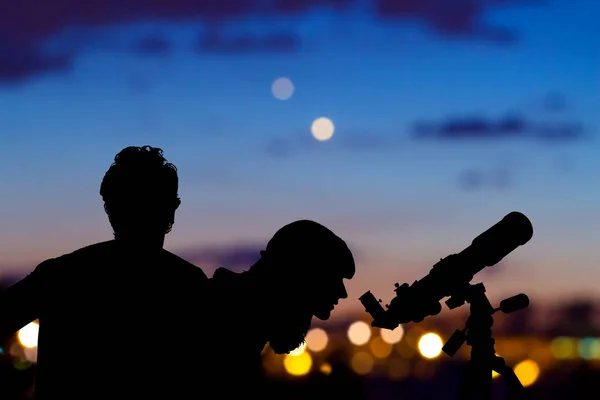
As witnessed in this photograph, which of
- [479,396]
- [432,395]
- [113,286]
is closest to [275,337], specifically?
[113,286]

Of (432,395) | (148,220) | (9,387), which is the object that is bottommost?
(148,220)

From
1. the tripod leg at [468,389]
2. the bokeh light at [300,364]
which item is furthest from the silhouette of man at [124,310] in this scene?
the bokeh light at [300,364]

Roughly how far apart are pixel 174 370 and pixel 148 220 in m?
0.67

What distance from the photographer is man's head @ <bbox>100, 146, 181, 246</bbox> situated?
13.3 feet

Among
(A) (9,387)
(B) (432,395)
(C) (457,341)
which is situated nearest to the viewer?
(C) (457,341)

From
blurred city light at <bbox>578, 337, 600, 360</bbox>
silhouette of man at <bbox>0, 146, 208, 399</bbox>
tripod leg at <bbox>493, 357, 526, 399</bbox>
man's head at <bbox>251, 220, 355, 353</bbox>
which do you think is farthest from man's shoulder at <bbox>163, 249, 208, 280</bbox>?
blurred city light at <bbox>578, 337, 600, 360</bbox>

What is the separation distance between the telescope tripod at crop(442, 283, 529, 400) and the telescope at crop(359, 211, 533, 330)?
110 mm

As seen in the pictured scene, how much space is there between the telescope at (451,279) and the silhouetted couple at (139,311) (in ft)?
7.33

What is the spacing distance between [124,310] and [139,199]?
0.49m

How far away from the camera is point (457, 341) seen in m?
6.39

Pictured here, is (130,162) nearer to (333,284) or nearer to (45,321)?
(45,321)

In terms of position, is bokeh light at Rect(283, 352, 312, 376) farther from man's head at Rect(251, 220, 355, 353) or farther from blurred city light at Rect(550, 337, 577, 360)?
man's head at Rect(251, 220, 355, 353)

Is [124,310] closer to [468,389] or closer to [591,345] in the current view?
[468,389]

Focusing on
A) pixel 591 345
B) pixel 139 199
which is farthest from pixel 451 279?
pixel 591 345
